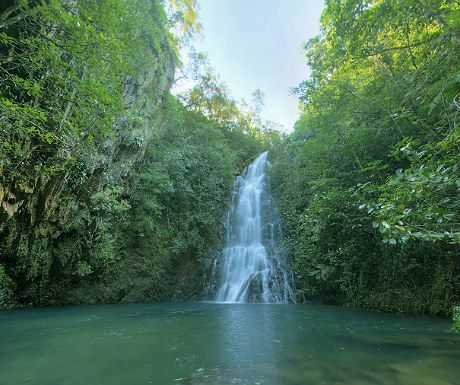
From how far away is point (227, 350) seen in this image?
5.09 metres

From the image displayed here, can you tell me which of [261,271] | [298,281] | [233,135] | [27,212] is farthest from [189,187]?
[233,135]

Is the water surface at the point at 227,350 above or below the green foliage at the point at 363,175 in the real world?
below

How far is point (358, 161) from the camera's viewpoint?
366 inches

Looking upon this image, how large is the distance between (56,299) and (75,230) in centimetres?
260

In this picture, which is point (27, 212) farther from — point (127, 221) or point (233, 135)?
point (233, 135)

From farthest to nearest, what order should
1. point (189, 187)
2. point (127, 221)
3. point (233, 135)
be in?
point (233, 135), point (189, 187), point (127, 221)

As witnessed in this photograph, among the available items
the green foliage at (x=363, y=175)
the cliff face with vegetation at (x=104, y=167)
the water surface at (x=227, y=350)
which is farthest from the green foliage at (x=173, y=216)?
the green foliage at (x=363, y=175)

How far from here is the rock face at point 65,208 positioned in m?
7.07

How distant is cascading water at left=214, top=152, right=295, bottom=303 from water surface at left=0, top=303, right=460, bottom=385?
470 cm

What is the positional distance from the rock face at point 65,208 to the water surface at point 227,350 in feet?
7.29

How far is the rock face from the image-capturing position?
7.07 metres

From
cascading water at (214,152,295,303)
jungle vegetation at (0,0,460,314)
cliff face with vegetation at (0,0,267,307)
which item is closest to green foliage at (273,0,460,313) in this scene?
jungle vegetation at (0,0,460,314)

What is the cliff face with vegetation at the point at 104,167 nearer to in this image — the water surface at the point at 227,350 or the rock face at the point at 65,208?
the rock face at the point at 65,208

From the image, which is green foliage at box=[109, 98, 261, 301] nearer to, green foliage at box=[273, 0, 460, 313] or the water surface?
the water surface
